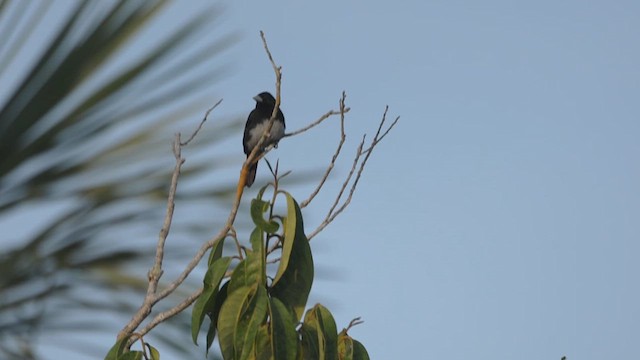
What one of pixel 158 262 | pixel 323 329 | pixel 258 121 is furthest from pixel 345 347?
pixel 258 121

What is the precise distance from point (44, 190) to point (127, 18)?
334 mm

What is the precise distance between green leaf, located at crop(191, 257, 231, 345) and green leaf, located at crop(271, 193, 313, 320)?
0.33ft

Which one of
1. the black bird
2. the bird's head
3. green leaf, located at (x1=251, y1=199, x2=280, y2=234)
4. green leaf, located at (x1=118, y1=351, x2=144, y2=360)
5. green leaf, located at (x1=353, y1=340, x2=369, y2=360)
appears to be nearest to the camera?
green leaf, located at (x1=118, y1=351, x2=144, y2=360)

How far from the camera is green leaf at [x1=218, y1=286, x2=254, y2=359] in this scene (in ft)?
5.31

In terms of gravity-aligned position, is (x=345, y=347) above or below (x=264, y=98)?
below

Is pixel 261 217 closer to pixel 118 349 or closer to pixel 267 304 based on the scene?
pixel 267 304

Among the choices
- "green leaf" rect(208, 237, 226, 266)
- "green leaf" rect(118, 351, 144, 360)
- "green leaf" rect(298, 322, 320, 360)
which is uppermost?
"green leaf" rect(208, 237, 226, 266)

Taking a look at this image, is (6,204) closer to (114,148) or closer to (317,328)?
(114,148)

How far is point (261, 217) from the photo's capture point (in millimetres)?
1689

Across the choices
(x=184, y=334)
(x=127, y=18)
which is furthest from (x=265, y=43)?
(x=184, y=334)

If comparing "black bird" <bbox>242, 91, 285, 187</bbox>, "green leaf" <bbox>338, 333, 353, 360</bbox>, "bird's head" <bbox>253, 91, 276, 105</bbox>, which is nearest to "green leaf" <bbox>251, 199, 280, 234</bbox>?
"green leaf" <bbox>338, 333, 353, 360</bbox>

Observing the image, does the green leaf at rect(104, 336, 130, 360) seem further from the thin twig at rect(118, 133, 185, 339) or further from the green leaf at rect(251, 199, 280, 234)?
the green leaf at rect(251, 199, 280, 234)

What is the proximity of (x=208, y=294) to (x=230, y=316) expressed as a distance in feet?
0.18

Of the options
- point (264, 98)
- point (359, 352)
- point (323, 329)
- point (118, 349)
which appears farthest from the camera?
point (264, 98)
